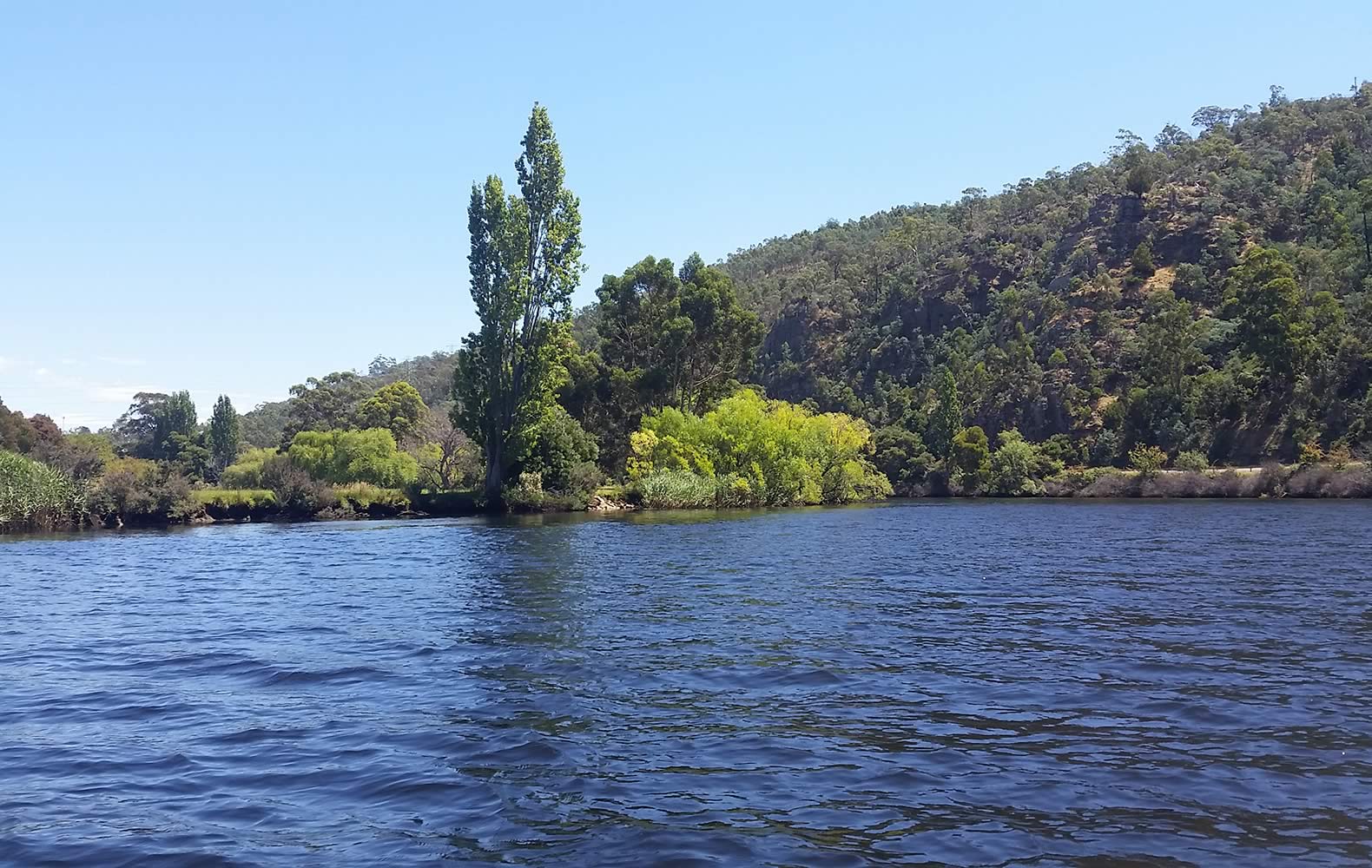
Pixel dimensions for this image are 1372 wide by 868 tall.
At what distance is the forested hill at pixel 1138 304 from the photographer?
92.4 metres

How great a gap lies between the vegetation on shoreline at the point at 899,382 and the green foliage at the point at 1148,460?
56cm

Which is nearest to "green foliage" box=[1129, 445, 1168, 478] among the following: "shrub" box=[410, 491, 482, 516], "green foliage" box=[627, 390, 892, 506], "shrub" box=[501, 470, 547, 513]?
"green foliage" box=[627, 390, 892, 506]

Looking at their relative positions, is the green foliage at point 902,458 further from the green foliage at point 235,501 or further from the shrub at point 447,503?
the green foliage at point 235,501

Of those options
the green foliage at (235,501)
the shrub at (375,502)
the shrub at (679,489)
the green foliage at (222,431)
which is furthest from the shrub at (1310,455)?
the green foliage at (222,431)

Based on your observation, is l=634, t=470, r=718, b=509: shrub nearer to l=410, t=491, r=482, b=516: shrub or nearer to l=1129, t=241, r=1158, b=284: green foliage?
l=410, t=491, r=482, b=516: shrub

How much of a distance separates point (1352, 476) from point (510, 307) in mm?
60813

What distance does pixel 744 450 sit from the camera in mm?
73875

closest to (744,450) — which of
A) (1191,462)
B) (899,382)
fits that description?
(1191,462)

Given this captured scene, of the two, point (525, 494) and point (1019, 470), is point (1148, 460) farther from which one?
point (525, 494)

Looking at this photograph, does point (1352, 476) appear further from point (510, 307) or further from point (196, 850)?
point (196, 850)

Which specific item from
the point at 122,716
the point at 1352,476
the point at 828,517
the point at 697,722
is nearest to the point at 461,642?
the point at 122,716

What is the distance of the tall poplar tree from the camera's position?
6831 cm

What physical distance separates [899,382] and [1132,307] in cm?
3120

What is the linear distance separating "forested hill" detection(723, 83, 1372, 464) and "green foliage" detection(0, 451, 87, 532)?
83143 millimetres
